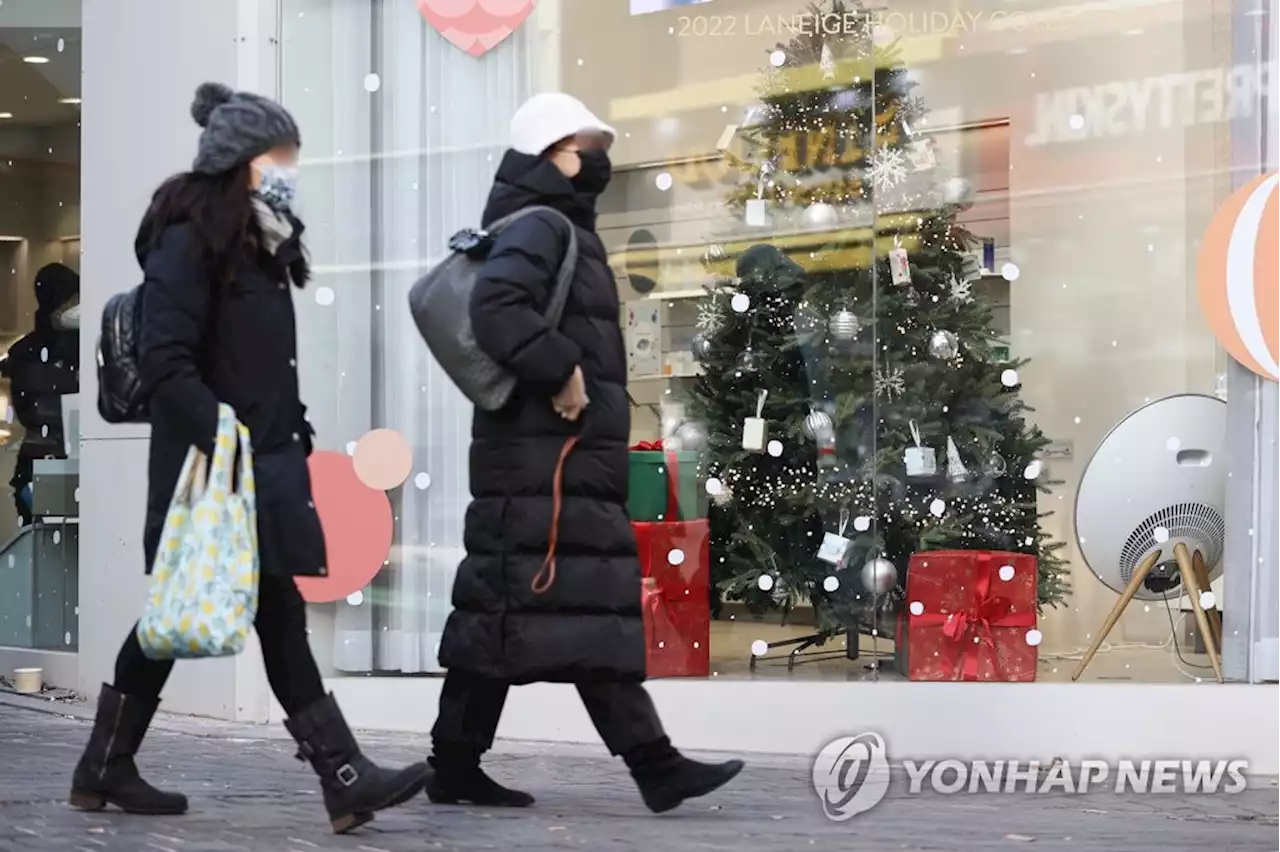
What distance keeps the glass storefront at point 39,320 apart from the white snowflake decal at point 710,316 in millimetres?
2613

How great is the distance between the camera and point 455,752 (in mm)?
5008

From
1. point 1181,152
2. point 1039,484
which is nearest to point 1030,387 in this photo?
point 1039,484

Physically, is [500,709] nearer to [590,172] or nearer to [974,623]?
[590,172]

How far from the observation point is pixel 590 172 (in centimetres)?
499

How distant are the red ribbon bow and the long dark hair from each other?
3.10 meters

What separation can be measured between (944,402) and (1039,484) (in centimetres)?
50

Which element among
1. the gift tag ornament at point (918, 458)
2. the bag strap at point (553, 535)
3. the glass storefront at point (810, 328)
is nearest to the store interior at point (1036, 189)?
the glass storefront at point (810, 328)

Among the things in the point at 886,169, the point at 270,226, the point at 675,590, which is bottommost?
the point at 675,590

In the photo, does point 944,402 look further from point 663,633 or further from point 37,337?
point 37,337

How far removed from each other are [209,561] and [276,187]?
942 millimetres

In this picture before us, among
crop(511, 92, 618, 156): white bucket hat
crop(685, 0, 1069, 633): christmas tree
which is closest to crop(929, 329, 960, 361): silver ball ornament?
crop(685, 0, 1069, 633): christmas tree

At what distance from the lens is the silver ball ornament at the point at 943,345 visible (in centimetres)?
731

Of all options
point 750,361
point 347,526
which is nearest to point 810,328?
point 750,361

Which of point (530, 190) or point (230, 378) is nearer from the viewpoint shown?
point (230, 378)
